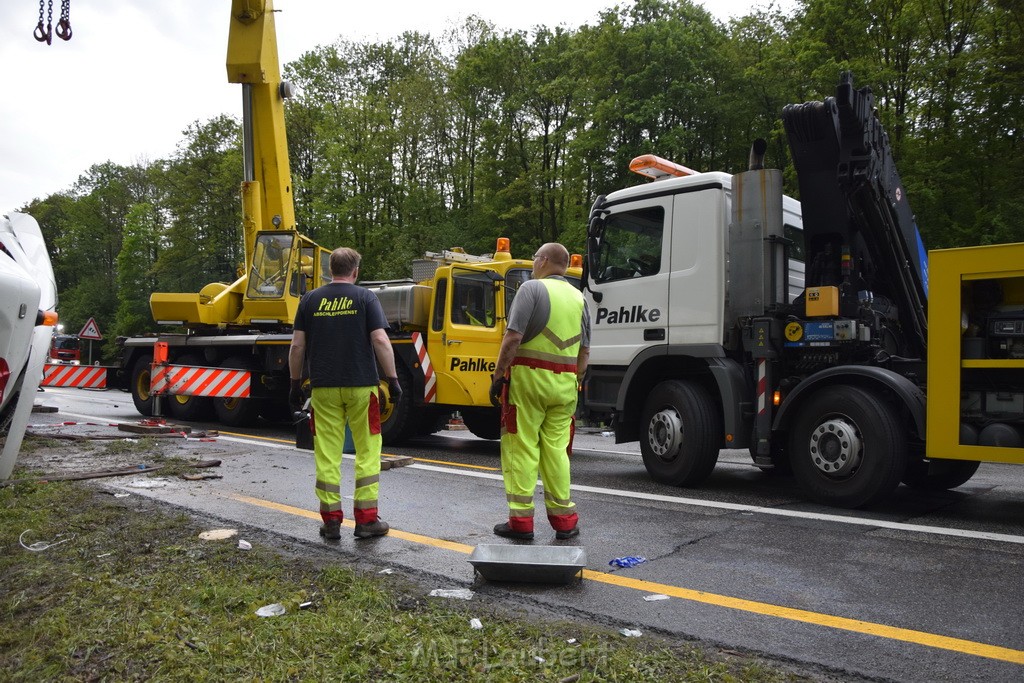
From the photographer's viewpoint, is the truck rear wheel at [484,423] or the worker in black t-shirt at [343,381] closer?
the worker in black t-shirt at [343,381]

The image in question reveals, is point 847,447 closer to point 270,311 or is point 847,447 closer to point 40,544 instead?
point 40,544

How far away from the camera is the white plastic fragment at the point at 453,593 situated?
12.6 ft

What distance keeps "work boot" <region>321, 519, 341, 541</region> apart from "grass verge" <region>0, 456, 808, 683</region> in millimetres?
432

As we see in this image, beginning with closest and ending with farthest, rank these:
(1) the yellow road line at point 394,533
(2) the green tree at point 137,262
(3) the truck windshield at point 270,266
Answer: (1) the yellow road line at point 394,533
(3) the truck windshield at point 270,266
(2) the green tree at point 137,262

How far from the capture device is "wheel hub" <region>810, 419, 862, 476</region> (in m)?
6.01

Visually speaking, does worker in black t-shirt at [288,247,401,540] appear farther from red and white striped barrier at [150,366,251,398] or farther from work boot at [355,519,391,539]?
red and white striped barrier at [150,366,251,398]

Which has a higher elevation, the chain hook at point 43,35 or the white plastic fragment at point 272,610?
the chain hook at point 43,35

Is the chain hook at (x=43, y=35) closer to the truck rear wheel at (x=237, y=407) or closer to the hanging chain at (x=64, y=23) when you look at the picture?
the hanging chain at (x=64, y=23)

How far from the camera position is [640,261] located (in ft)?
24.9

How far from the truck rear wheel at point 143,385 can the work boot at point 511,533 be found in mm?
11697

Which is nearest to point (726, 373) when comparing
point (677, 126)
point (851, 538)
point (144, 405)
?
point (851, 538)

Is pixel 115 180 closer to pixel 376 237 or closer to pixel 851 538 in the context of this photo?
pixel 376 237

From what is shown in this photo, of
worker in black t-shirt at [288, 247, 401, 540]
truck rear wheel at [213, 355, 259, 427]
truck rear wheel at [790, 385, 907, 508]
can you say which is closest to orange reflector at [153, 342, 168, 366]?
truck rear wheel at [213, 355, 259, 427]

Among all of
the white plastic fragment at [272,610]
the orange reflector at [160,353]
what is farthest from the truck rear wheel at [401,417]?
the white plastic fragment at [272,610]
